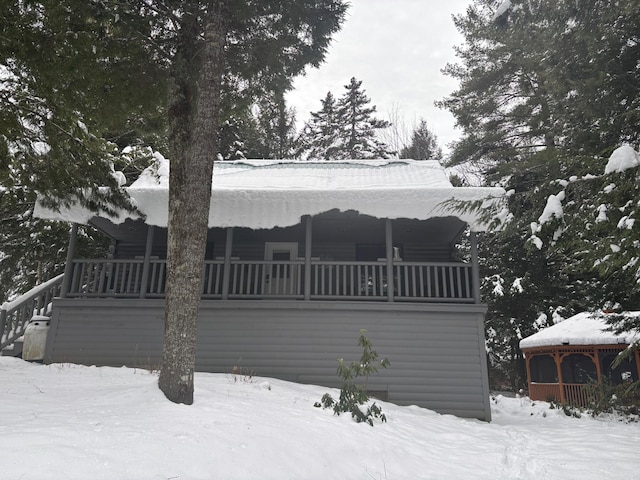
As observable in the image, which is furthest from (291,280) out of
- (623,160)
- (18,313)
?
(623,160)

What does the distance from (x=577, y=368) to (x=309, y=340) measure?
15.9 metres

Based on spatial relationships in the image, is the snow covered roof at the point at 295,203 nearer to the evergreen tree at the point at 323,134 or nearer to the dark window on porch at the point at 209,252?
the dark window on porch at the point at 209,252

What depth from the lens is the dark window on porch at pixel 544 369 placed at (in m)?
20.0

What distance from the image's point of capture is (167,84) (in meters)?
6.70

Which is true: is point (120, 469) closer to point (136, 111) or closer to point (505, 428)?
point (136, 111)

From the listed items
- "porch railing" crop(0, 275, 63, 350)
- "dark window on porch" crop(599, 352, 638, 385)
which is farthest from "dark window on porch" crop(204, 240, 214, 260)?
"dark window on porch" crop(599, 352, 638, 385)

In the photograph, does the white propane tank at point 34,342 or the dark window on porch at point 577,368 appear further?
the dark window on porch at point 577,368

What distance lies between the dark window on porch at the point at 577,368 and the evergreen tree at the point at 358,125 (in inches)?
664

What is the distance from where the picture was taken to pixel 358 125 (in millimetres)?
33219

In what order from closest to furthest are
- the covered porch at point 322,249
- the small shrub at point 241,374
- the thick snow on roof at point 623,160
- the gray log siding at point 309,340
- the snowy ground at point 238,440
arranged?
the snowy ground at point 238,440
the thick snow on roof at point 623,160
the small shrub at point 241,374
the gray log siding at point 309,340
the covered porch at point 322,249

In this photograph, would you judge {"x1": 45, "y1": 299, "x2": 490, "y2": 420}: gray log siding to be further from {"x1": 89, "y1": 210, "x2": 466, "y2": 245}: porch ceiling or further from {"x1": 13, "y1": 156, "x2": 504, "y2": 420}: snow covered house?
{"x1": 89, "y1": 210, "x2": 466, "y2": 245}: porch ceiling

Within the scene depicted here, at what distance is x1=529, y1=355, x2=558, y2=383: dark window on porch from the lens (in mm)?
20047

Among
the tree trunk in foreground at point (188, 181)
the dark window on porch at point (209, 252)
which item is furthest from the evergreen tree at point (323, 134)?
the tree trunk in foreground at point (188, 181)

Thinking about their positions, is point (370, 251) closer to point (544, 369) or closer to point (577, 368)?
point (544, 369)
